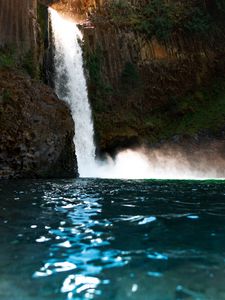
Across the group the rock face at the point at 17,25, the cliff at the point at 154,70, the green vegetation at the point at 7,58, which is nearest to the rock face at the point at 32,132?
the green vegetation at the point at 7,58

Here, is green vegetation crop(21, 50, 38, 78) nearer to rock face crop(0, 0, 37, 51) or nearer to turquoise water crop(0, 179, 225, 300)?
rock face crop(0, 0, 37, 51)

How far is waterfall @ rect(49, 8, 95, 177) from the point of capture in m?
27.6

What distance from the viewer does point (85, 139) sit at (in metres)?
28.2

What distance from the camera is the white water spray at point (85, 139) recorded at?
27641 millimetres

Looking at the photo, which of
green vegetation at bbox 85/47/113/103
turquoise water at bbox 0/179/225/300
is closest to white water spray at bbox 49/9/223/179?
green vegetation at bbox 85/47/113/103

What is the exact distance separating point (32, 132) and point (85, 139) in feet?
26.6

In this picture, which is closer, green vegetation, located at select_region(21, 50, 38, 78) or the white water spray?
green vegetation, located at select_region(21, 50, 38, 78)

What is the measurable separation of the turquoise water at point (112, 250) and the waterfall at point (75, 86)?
15749mm

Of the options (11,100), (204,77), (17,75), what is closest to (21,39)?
(17,75)

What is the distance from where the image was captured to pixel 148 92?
34.5 m

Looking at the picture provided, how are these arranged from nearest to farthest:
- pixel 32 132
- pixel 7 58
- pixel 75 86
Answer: pixel 32 132 < pixel 7 58 < pixel 75 86

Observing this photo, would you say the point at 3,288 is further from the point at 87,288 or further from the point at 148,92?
the point at 148,92

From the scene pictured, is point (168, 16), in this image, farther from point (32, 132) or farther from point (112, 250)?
point (112, 250)

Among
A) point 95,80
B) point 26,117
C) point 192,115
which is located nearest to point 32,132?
point 26,117
